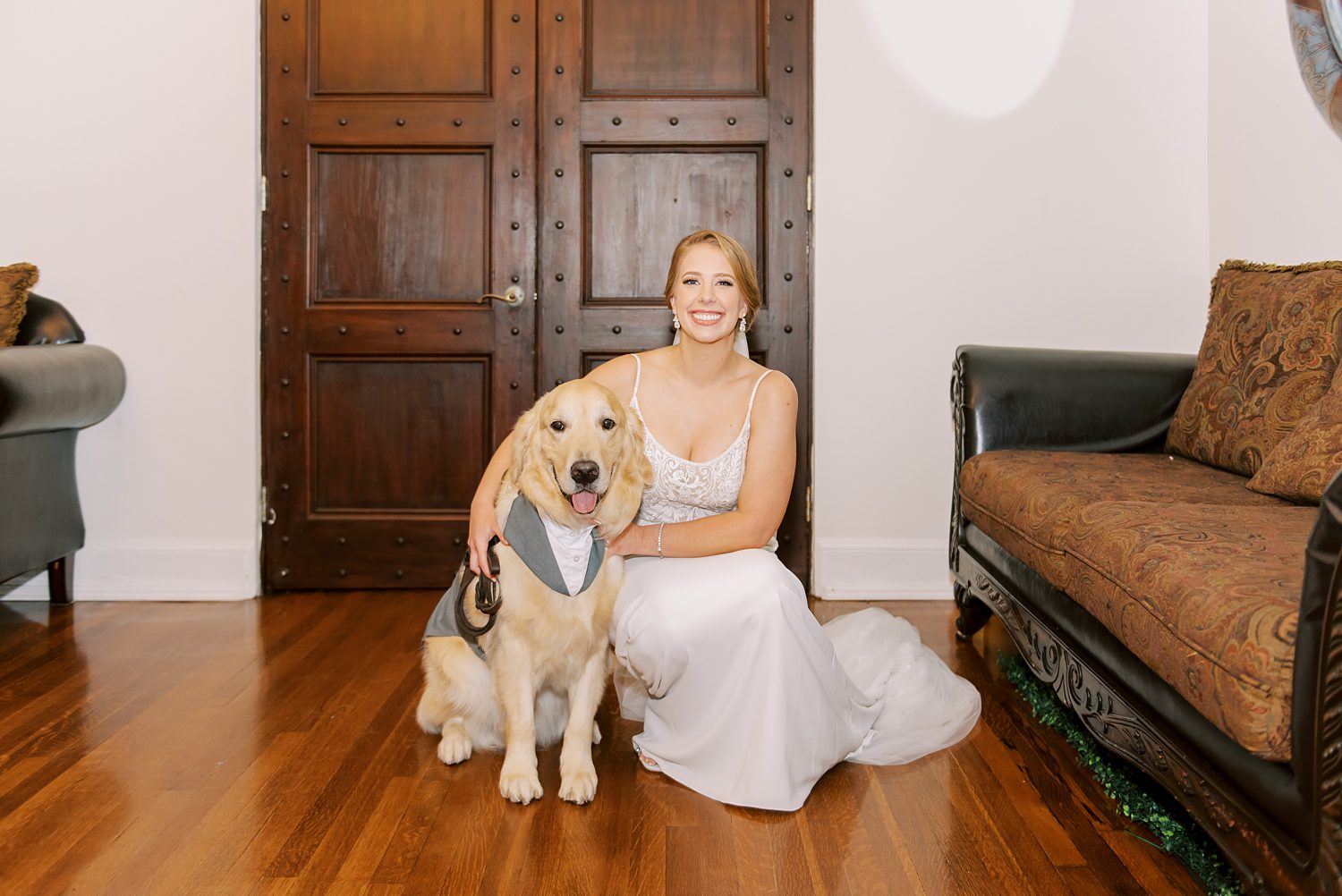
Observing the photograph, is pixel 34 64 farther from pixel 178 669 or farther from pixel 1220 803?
pixel 1220 803

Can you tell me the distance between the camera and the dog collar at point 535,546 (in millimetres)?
2029

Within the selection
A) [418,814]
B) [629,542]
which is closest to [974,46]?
[629,542]

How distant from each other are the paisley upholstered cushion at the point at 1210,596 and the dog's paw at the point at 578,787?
3.25ft

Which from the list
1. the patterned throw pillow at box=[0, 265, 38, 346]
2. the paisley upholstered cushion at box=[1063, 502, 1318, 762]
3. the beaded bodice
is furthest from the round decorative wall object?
the patterned throw pillow at box=[0, 265, 38, 346]

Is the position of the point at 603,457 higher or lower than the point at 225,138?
lower

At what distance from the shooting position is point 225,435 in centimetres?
376

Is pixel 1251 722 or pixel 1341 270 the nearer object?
pixel 1251 722

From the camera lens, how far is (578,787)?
2016 millimetres

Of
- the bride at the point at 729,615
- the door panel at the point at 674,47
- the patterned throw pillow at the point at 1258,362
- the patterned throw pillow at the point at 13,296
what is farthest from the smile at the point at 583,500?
the patterned throw pillow at the point at 13,296

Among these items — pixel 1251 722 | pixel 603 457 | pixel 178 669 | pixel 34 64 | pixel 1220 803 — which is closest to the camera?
pixel 1251 722

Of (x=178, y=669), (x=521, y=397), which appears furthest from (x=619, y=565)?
(x=521, y=397)

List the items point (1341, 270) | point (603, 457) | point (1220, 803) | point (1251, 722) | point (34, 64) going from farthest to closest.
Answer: point (34, 64)
point (1341, 270)
point (603, 457)
point (1220, 803)
point (1251, 722)

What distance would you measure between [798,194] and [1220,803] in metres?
2.72

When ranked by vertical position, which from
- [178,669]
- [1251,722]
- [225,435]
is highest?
[225,435]
